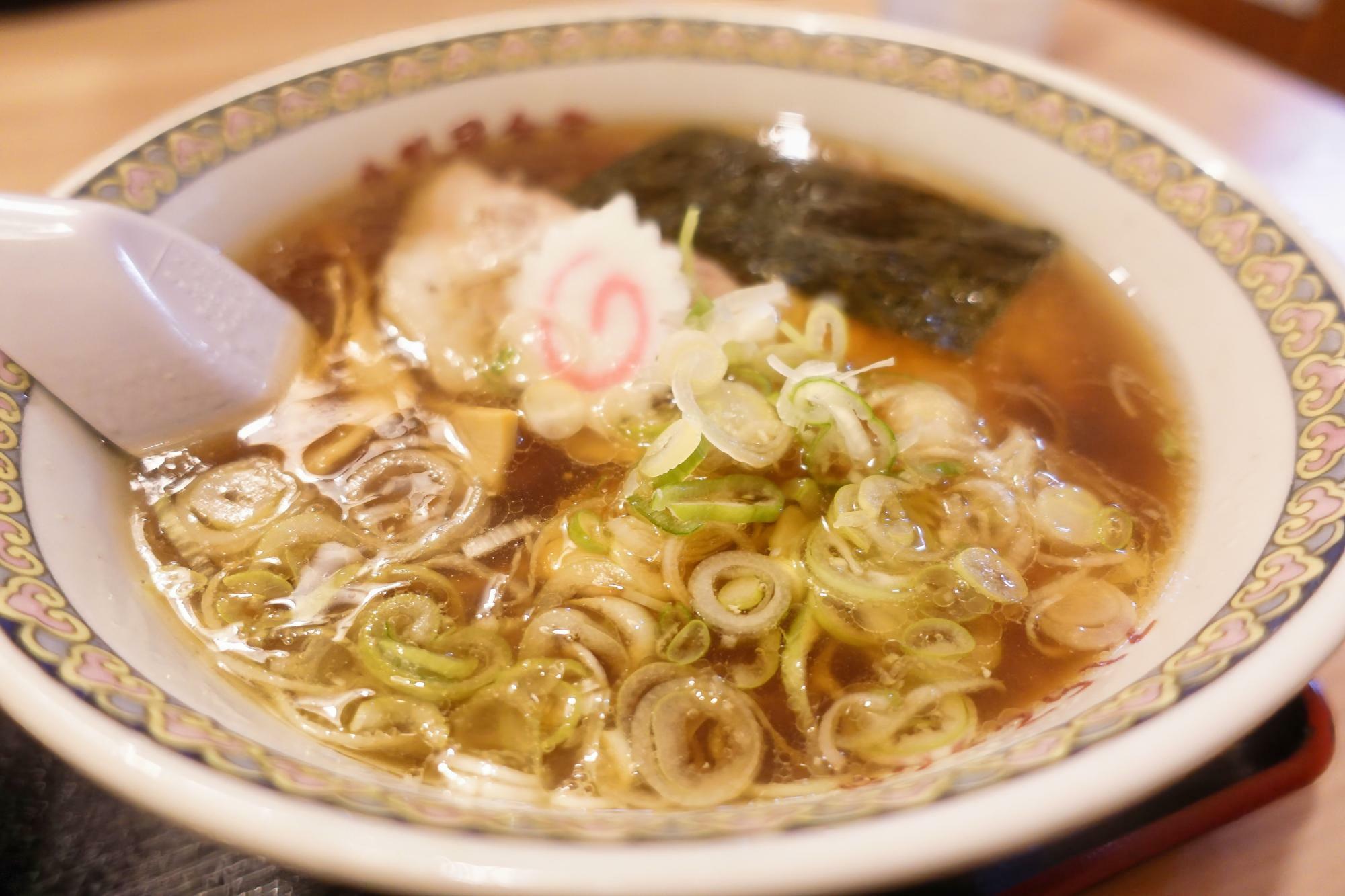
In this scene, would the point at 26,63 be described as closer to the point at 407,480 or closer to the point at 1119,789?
the point at 407,480

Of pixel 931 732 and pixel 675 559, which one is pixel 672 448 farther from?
pixel 931 732

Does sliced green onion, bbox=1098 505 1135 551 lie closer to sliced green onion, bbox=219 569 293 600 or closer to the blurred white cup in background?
sliced green onion, bbox=219 569 293 600

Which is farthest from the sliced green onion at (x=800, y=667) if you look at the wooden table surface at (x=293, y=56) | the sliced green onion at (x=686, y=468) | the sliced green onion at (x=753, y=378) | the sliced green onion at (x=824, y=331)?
the wooden table surface at (x=293, y=56)

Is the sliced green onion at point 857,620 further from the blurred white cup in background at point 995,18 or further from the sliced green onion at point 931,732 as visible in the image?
the blurred white cup in background at point 995,18

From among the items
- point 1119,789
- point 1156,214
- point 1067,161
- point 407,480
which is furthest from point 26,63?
point 1119,789

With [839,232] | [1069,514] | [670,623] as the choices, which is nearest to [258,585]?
A: [670,623]

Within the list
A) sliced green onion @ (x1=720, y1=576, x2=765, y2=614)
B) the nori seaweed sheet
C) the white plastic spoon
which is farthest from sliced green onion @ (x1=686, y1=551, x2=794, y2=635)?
the white plastic spoon
